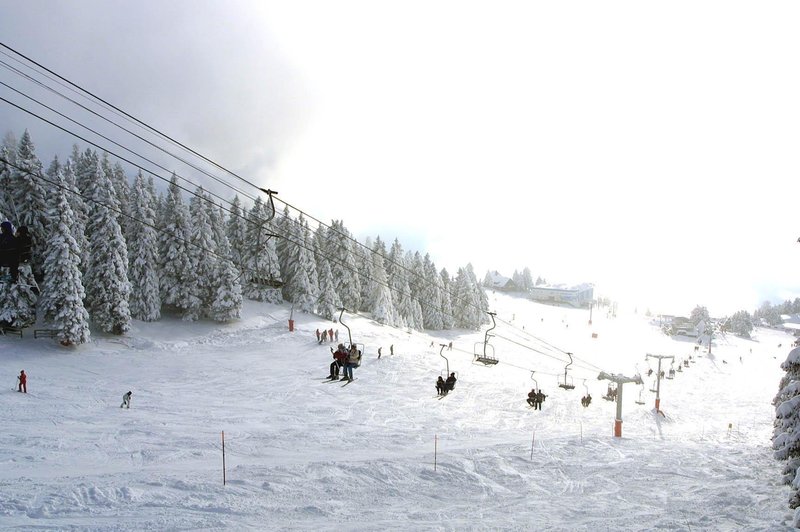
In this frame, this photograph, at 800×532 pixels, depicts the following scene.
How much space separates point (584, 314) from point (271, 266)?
10474 cm

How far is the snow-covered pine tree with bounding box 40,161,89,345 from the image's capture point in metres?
34.4

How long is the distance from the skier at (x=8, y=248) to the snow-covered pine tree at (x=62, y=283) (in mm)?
26710

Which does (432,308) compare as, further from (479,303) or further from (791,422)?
(791,422)

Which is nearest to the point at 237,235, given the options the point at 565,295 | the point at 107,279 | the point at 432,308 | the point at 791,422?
the point at 107,279

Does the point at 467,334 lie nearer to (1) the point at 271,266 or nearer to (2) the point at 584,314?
(1) the point at 271,266

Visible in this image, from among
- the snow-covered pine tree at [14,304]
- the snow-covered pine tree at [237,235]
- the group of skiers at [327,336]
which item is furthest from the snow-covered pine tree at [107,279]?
the snow-covered pine tree at [237,235]

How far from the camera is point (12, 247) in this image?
40.6 ft

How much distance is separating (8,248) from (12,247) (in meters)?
0.09

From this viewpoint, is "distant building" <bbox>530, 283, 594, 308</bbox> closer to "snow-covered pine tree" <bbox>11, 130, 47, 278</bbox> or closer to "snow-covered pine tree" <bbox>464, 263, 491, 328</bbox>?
"snow-covered pine tree" <bbox>464, 263, 491, 328</bbox>

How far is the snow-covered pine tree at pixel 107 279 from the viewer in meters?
39.1

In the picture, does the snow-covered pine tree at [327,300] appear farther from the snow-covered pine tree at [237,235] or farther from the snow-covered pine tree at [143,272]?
the snow-covered pine tree at [143,272]

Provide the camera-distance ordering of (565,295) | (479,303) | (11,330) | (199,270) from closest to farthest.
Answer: (11,330) < (199,270) < (479,303) < (565,295)

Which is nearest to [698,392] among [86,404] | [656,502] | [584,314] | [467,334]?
[467,334]

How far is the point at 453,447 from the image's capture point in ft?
62.2
